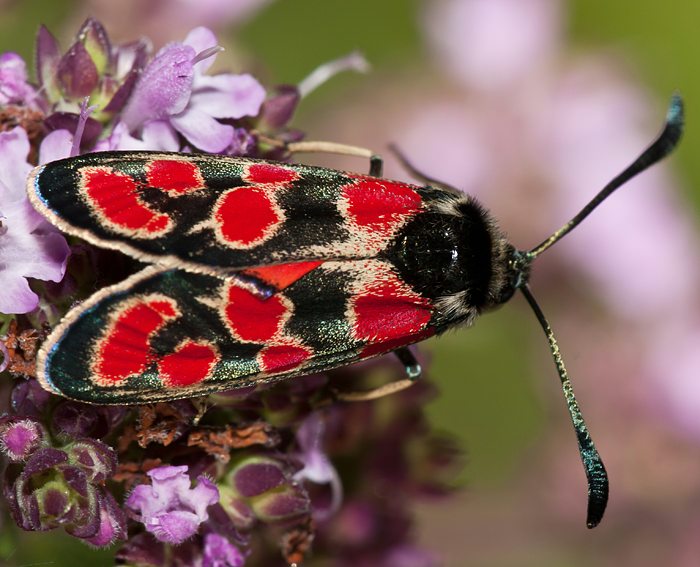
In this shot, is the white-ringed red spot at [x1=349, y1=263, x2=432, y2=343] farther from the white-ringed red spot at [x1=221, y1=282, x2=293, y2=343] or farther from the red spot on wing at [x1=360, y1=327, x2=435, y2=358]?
the white-ringed red spot at [x1=221, y1=282, x2=293, y2=343]

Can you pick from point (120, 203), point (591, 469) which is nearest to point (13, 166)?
point (120, 203)

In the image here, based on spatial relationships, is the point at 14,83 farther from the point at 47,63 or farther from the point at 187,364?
the point at 187,364

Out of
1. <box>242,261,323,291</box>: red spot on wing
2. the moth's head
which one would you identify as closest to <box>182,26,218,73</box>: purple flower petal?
<box>242,261,323,291</box>: red spot on wing

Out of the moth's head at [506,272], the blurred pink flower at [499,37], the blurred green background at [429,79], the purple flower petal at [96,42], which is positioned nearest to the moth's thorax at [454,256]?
the moth's head at [506,272]

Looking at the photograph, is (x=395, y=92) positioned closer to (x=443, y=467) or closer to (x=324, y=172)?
(x=443, y=467)

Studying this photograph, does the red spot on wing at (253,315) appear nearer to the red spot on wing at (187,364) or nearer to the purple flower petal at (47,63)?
the red spot on wing at (187,364)

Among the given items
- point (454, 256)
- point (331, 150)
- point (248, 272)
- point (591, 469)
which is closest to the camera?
point (248, 272)
